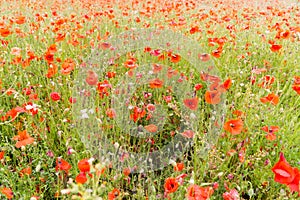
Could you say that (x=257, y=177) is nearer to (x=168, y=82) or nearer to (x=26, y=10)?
(x=168, y=82)

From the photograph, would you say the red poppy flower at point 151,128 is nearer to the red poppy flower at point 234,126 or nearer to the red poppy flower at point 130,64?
the red poppy flower at point 130,64

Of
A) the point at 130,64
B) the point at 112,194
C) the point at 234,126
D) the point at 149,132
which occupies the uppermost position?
the point at 130,64

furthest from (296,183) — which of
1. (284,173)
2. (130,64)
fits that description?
(130,64)

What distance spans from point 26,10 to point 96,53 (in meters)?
2.97

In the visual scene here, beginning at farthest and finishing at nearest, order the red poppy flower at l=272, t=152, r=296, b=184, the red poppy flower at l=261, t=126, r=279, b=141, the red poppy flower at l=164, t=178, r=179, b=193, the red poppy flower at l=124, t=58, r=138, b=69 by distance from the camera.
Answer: the red poppy flower at l=124, t=58, r=138, b=69 → the red poppy flower at l=261, t=126, r=279, b=141 → the red poppy flower at l=164, t=178, r=179, b=193 → the red poppy flower at l=272, t=152, r=296, b=184

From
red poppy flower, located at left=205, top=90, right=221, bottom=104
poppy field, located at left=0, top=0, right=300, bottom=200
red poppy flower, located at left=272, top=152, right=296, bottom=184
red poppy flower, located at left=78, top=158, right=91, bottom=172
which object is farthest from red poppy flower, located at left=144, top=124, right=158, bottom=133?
red poppy flower, located at left=272, top=152, right=296, bottom=184

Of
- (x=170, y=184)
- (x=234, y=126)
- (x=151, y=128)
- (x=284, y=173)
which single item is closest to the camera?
(x=284, y=173)

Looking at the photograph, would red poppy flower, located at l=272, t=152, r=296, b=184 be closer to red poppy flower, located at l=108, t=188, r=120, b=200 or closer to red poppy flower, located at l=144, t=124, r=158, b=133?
red poppy flower, located at l=108, t=188, r=120, b=200

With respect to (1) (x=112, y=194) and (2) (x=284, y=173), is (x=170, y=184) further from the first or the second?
(2) (x=284, y=173)

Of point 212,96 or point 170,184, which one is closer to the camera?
point 170,184

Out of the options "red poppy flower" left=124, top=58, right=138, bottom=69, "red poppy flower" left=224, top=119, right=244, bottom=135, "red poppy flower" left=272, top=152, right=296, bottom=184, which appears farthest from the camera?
"red poppy flower" left=124, top=58, right=138, bottom=69

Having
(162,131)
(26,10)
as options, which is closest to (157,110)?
(162,131)

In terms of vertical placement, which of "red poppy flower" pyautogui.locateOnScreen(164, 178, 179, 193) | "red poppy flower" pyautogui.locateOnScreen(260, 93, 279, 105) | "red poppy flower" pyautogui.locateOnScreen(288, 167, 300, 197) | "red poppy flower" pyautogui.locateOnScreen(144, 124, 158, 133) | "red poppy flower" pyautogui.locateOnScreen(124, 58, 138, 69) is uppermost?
"red poppy flower" pyautogui.locateOnScreen(124, 58, 138, 69)

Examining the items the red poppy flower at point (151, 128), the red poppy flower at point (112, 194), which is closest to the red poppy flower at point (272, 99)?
the red poppy flower at point (151, 128)
